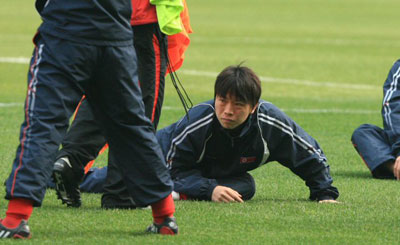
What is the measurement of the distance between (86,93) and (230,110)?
1.18m

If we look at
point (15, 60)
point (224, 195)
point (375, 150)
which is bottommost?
point (15, 60)

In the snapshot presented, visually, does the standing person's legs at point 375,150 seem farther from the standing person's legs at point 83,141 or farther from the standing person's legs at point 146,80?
the standing person's legs at point 83,141

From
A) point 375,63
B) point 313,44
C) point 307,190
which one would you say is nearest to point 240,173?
point 307,190

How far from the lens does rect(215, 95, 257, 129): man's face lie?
620 cm

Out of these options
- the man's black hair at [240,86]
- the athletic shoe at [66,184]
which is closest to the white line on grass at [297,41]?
the man's black hair at [240,86]

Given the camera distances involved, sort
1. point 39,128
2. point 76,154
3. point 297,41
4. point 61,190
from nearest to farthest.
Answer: point 39,128 < point 61,190 < point 76,154 < point 297,41

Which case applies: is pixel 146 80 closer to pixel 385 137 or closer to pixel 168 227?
pixel 168 227

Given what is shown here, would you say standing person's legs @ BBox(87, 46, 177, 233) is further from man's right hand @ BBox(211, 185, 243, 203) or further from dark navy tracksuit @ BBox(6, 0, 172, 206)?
man's right hand @ BBox(211, 185, 243, 203)

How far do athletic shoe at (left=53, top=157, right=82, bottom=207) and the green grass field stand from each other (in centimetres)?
8

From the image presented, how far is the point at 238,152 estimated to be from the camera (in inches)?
256

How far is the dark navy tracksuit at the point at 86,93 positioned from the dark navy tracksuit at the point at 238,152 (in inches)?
46.7

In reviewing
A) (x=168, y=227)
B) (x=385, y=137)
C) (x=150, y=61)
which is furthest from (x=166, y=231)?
(x=385, y=137)

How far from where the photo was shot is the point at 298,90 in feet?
49.2

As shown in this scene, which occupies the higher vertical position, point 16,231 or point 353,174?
point 16,231
